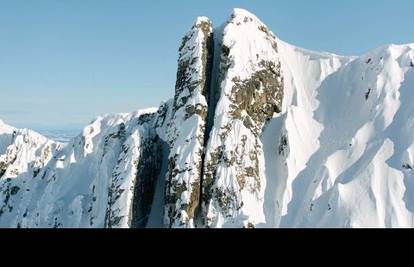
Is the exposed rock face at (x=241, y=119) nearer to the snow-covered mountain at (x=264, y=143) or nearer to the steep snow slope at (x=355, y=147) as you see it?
the snow-covered mountain at (x=264, y=143)

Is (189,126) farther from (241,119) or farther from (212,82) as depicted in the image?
(212,82)

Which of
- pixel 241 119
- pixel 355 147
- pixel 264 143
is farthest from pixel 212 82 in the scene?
pixel 355 147

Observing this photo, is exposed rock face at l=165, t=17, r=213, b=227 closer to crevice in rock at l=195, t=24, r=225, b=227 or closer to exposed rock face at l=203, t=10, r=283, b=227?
crevice in rock at l=195, t=24, r=225, b=227

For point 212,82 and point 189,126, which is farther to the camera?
point 212,82

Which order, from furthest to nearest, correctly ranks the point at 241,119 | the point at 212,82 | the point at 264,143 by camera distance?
1. the point at 212,82
2. the point at 264,143
3. the point at 241,119

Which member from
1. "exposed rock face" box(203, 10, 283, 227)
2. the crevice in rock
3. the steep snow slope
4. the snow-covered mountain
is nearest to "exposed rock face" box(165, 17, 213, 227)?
the snow-covered mountain

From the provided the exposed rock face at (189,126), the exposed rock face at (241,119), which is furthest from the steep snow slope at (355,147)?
the exposed rock face at (189,126)
